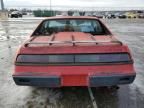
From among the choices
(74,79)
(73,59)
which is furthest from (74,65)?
(74,79)

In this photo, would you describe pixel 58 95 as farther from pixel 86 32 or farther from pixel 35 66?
pixel 86 32

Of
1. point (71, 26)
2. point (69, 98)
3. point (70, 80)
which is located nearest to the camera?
point (70, 80)

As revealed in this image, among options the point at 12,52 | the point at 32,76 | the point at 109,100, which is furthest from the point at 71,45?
the point at 12,52

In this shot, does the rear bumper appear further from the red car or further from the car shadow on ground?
the car shadow on ground

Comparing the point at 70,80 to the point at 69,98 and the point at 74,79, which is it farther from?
the point at 69,98

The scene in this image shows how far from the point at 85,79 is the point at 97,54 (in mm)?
477

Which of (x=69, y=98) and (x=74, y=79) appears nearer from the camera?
(x=74, y=79)

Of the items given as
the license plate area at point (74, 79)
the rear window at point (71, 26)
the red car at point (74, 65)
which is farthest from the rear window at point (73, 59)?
the rear window at point (71, 26)

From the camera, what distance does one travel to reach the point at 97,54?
5.12 m

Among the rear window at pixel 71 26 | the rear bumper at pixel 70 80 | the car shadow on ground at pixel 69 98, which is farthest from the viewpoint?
the rear window at pixel 71 26

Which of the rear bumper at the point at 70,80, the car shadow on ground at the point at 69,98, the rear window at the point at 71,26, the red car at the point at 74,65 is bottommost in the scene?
the car shadow on ground at the point at 69,98

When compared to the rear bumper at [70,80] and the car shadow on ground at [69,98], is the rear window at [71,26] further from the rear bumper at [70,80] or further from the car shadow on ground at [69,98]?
the rear bumper at [70,80]

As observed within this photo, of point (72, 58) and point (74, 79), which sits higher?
point (72, 58)

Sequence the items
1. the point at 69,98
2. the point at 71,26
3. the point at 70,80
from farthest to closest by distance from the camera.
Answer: the point at 71,26 → the point at 69,98 → the point at 70,80
